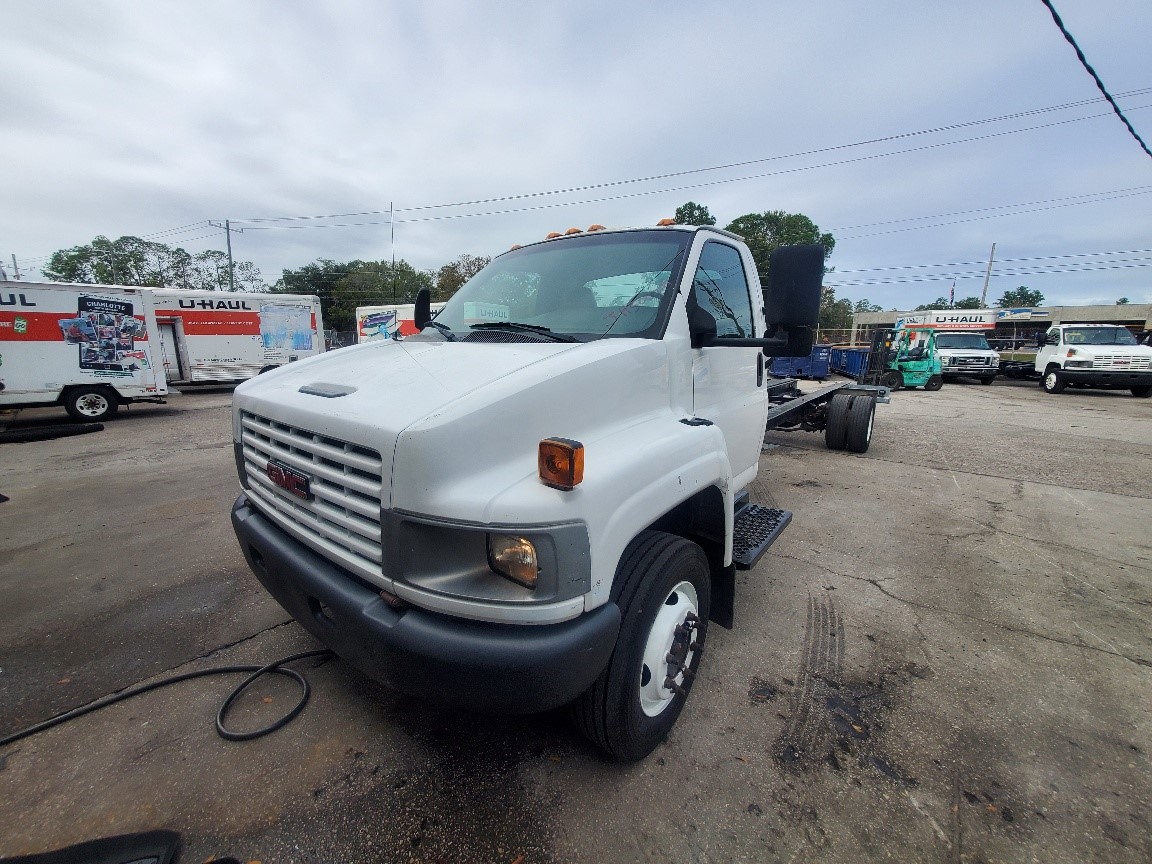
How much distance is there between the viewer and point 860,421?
7.73 metres

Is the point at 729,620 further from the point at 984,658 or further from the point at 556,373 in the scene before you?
the point at 556,373

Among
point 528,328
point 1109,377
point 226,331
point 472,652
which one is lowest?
point 1109,377

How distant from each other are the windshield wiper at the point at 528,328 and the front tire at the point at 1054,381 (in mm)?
22396

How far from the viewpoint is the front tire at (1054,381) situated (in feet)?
57.3

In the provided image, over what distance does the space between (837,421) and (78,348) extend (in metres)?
15.1

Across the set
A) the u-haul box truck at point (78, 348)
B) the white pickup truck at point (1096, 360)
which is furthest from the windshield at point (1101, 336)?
the u-haul box truck at point (78, 348)

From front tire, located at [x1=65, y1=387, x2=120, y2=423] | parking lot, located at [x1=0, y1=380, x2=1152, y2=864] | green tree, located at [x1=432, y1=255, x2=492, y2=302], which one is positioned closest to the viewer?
parking lot, located at [x1=0, y1=380, x2=1152, y2=864]

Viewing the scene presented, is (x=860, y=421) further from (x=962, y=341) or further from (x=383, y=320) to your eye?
(x=383, y=320)

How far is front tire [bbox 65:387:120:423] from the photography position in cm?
1122

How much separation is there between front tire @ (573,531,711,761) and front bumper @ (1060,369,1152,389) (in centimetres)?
2170

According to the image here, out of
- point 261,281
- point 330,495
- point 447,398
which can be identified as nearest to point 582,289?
point 447,398

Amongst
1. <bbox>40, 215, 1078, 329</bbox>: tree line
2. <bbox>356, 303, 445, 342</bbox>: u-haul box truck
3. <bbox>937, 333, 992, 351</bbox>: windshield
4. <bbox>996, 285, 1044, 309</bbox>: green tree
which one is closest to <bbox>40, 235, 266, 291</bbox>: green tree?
<bbox>40, 215, 1078, 329</bbox>: tree line

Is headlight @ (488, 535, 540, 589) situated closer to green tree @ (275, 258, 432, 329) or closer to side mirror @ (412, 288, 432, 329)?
side mirror @ (412, 288, 432, 329)

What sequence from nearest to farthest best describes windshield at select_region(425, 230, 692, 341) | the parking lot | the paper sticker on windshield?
the parking lot → windshield at select_region(425, 230, 692, 341) → the paper sticker on windshield
